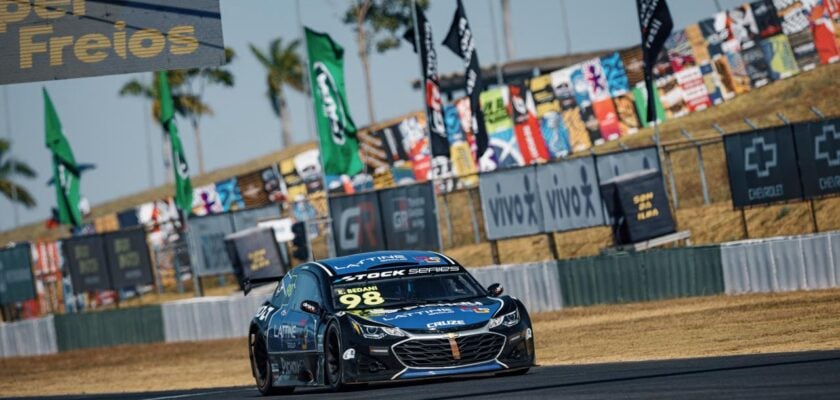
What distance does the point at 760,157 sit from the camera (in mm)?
27875

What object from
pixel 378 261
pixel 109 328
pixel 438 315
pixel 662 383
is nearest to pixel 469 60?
pixel 109 328

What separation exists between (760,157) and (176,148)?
19.2 m

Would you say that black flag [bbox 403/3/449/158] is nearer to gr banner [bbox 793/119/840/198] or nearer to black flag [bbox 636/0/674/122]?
black flag [bbox 636/0/674/122]

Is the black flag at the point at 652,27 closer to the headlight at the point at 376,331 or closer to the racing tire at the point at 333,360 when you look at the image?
the racing tire at the point at 333,360

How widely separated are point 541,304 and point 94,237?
58.4ft

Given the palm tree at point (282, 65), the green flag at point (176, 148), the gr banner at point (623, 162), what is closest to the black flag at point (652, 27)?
the gr banner at point (623, 162)

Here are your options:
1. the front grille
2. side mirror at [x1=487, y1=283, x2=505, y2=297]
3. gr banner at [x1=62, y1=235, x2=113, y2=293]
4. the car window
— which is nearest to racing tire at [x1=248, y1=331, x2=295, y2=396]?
the car window

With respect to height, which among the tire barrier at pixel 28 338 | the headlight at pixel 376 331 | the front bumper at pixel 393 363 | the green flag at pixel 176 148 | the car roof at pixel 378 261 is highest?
the green flag at pixel 176 148

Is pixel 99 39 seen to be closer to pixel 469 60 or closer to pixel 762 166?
pixel 762 166

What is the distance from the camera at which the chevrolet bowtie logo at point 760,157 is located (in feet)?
90.4

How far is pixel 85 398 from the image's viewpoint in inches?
835

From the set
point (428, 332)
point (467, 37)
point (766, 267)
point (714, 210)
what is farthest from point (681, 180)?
point (428, 332)

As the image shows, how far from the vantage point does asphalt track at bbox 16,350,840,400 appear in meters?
10.8

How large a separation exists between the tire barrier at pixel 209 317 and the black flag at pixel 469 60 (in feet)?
21.2
